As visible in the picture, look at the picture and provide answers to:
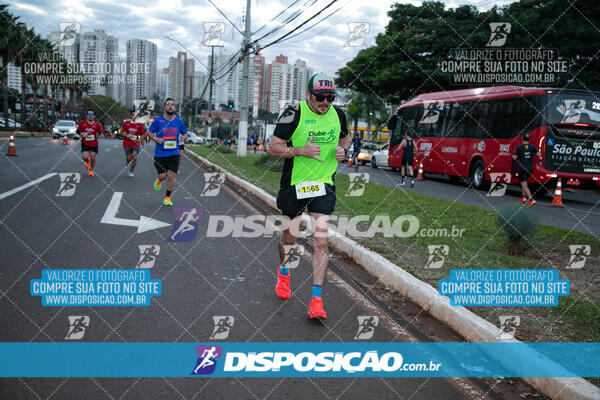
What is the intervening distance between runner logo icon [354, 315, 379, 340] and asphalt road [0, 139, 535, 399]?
6 cm

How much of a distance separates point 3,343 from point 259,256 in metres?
3.39

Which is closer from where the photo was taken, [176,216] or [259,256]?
[259,256]

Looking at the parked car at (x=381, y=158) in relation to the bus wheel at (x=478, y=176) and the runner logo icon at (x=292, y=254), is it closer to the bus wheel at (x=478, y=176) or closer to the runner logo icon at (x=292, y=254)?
the bus wheel at (x=478, y=176)

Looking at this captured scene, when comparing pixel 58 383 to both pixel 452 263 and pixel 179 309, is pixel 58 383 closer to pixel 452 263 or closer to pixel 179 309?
pixel 179 309

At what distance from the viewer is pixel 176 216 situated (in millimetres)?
9094

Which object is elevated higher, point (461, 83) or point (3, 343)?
point (461, 83)

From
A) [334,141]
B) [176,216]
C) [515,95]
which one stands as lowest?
[176,216]

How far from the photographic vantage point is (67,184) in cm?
1195

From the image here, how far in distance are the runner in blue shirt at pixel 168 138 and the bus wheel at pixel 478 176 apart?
1270 cm

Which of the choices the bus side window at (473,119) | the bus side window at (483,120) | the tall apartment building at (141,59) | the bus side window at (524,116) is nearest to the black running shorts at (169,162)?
the bus side window at (524,116)

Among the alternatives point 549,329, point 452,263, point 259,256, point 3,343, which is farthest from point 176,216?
point 549,329

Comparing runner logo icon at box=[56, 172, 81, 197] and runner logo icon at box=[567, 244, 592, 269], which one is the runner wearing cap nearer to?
runner logo icon at box=[567, 244, 592, 269]

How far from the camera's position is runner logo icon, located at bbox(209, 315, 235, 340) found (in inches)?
156

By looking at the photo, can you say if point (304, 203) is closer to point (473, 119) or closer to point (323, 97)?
point (323, 97)
